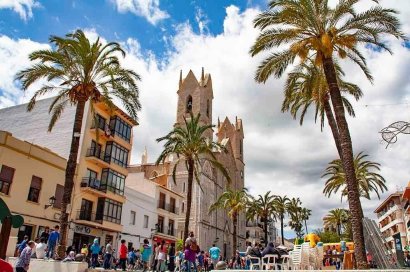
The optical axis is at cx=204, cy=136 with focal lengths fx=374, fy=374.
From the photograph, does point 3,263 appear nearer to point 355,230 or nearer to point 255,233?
point 355,230

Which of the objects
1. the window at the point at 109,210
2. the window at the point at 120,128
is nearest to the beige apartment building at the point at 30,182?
the window at the point at 109,210

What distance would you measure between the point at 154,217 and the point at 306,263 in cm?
2837

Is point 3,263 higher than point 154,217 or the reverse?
the reverse

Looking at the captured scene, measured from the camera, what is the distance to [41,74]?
18.2m

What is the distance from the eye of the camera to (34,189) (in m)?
25.0

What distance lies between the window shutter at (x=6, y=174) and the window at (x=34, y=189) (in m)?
1.82

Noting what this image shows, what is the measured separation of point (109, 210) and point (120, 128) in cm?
766

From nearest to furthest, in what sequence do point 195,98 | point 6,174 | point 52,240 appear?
point 52,240, point 6,174, point 195,98

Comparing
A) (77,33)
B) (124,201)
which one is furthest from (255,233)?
(77,33)

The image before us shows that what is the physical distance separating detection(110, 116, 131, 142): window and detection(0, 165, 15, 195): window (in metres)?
11.6

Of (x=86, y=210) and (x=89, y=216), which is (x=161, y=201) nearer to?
(x=89, y=216)

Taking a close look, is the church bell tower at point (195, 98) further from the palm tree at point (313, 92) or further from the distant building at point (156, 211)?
the palm tree at point (313, 92)

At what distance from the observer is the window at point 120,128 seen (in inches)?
1340

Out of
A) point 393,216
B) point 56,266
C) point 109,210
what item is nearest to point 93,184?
point 109,210
